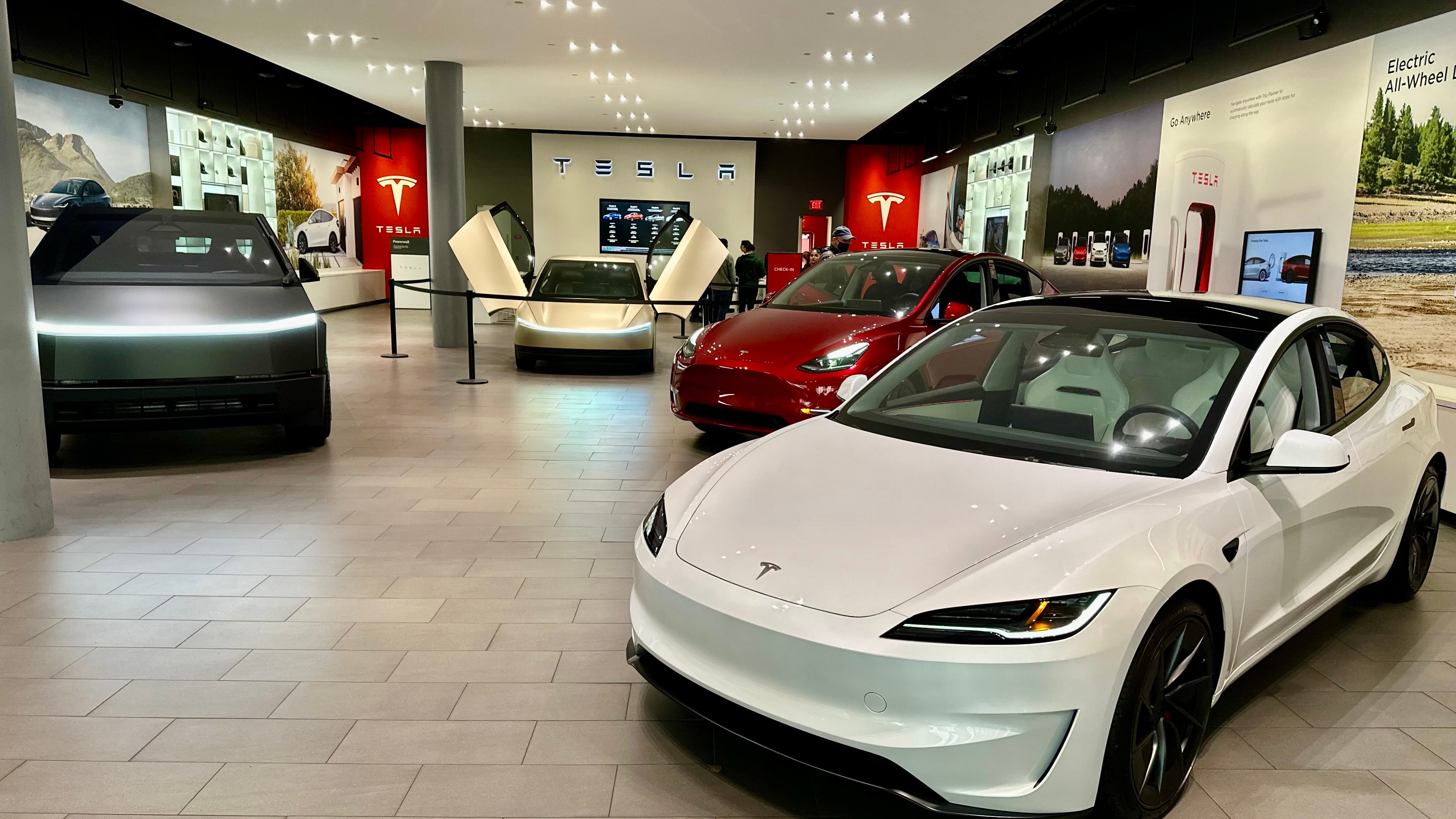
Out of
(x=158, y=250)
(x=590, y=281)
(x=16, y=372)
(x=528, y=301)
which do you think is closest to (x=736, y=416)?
(x=16, y=372)

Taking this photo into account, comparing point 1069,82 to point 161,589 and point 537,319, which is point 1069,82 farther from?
point 161,589

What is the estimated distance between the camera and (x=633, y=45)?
34.7 ft

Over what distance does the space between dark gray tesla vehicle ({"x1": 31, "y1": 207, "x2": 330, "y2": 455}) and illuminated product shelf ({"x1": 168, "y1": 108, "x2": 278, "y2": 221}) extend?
25.6 ft

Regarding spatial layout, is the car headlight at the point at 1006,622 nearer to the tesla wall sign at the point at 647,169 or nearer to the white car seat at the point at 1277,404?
the white car seat at the point at 1277,404

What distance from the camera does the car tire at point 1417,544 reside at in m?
3.40

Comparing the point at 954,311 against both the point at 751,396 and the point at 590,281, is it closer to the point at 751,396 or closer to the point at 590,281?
the point at 751,396

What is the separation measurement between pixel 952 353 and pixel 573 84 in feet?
39.1

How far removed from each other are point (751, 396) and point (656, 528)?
289 centimetres

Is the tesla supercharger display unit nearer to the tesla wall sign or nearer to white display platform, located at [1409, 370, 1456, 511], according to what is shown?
white display platform, located at [1409, 370, 1456, 511]

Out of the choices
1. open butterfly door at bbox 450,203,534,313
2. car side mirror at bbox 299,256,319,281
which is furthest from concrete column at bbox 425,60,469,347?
car side mirror at bbox 299,256,319,281

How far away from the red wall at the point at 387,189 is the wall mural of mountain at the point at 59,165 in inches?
327

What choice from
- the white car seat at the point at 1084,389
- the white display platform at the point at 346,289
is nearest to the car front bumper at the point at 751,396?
the white car seat at the point at 1084,389

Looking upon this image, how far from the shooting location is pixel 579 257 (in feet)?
34.1

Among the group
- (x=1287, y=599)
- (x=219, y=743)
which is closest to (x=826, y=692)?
(x=1287, y=599)
